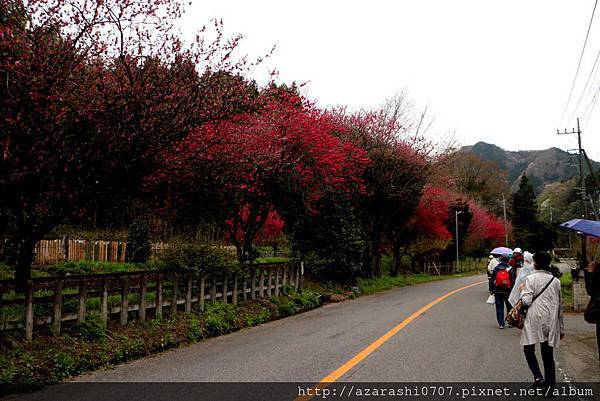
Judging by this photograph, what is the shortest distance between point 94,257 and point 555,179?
6005 inches

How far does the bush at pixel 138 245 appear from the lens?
23.9 m

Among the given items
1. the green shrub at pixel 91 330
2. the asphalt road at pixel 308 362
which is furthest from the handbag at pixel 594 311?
the green shrub at pixel 91 330

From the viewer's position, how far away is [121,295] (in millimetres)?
8891

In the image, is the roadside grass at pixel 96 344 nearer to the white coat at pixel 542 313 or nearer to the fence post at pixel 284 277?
the fence post at pixel 284 277

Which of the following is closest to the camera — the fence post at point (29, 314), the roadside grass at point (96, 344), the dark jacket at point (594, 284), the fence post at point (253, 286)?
the dark jacket at point (594, 284)

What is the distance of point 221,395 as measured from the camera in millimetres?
5762

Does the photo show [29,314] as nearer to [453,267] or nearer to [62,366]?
[62,366]

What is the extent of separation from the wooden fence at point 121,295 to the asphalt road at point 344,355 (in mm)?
1277

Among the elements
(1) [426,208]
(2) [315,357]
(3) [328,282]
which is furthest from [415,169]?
(2) [315,357]

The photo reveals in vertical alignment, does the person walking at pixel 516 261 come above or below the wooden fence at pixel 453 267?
above

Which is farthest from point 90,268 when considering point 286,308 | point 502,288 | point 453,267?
point 453,267

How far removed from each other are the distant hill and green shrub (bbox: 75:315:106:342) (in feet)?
447

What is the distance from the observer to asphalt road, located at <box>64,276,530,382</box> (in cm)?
673

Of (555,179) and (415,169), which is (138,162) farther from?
(555,179)
